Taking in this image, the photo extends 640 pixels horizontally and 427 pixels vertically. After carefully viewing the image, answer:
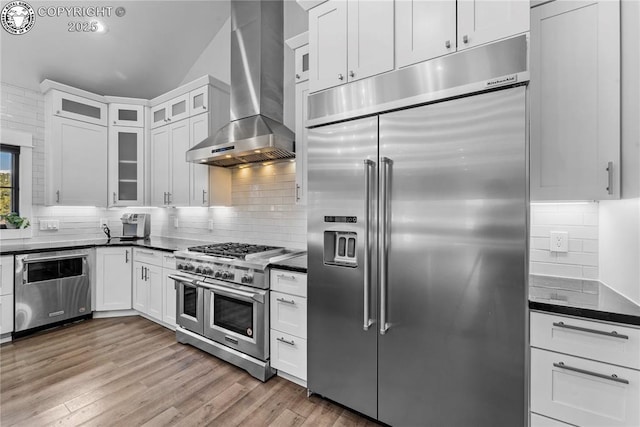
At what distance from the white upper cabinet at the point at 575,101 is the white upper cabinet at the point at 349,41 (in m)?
0.86

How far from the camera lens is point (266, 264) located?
7.50 feet

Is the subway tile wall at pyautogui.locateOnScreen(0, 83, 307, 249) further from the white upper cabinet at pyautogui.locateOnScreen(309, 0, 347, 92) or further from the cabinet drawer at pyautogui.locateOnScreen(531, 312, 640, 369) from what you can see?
the cabinet drawer at pyautogui.locateOnScreen(531, 312, 640, 369)

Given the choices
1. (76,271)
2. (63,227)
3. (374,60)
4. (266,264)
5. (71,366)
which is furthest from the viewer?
(63,227)

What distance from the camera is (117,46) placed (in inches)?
141

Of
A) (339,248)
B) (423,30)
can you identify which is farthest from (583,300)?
(423,30)

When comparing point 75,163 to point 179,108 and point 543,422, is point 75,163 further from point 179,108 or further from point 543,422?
point 543,422

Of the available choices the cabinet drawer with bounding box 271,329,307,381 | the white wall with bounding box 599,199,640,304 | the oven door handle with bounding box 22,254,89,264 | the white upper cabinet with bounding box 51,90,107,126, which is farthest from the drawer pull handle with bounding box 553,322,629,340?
the white upper cabinet with bounding box 51,90,107,126

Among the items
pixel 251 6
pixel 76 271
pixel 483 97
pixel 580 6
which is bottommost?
pixel 76 271

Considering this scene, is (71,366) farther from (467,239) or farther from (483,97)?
(483,97)

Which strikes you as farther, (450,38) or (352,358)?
(352,358)

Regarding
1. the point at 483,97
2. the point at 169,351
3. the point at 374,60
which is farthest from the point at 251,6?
the point at 169,351

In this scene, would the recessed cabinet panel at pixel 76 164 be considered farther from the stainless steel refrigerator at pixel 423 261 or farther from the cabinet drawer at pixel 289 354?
the stainless steel refrigerator at pixel 423 261

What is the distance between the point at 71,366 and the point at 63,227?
86.6 inches

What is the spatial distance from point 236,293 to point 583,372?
220cm
